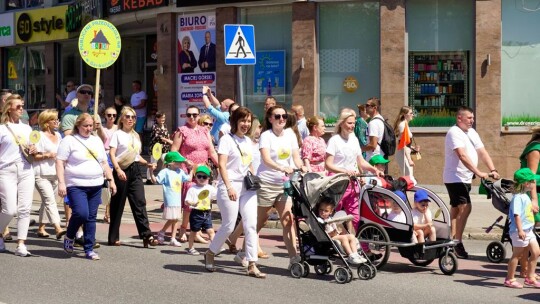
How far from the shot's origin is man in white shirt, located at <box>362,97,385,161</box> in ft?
52.3

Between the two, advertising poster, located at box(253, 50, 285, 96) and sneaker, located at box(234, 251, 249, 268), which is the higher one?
advertising poster, located at box(253, 50, 285, 96)

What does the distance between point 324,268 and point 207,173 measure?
2.40 metres

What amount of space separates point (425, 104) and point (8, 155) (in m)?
10.4

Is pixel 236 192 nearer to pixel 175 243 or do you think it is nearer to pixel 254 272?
pixel 254 272

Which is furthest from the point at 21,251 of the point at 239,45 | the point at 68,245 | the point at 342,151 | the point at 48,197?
the point at 239,45

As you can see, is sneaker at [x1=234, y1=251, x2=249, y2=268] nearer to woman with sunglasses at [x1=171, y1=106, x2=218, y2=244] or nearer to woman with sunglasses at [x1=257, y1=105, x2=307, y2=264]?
woman with sunglasses at [x1=257, y1=105, x2=307, y2=264]

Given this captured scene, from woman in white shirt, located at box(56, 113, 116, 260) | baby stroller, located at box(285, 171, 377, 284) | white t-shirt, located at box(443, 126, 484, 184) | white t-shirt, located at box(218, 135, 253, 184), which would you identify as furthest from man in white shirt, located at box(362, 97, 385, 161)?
woman in white shirt, located at box(56, 113, 116, 260)

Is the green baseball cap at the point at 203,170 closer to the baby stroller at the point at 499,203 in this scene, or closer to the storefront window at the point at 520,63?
the baby stroller at the point at 499,203

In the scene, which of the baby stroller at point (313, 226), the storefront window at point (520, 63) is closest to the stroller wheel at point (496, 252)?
the baby stroller at point (313, 226)

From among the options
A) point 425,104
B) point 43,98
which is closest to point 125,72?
point 43,98

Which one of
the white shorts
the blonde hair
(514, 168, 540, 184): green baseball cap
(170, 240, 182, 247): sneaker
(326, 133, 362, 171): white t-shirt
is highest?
the blonde hair

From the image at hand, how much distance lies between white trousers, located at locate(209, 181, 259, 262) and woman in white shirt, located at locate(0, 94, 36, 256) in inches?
106

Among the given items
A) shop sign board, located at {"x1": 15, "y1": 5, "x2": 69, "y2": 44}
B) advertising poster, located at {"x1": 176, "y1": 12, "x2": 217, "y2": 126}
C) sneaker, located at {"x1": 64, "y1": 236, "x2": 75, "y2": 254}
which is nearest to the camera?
sneaker, located at {"x1": 64, "y1": 236, "x2": 75, "y2": 254}

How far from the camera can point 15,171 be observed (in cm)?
1255
